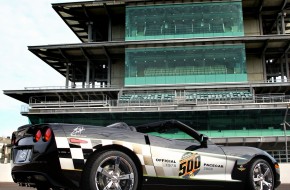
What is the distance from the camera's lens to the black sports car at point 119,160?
4.36m

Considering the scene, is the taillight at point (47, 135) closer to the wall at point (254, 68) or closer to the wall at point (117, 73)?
the wall at point (117, 73)

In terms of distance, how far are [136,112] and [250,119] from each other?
12676 mm

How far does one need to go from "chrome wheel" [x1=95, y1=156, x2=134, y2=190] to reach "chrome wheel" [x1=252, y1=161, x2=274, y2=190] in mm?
2385

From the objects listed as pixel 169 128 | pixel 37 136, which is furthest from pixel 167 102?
pixel 37 136

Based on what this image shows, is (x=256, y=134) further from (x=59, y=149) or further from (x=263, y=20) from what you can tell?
(x=59, y=149)

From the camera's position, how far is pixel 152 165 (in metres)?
4.87

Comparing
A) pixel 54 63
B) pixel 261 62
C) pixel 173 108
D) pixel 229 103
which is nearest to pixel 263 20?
pixel 261 62

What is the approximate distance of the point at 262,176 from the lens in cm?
594

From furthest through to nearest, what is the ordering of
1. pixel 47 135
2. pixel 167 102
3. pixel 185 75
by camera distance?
1. pixel 185 75
2. pixel 167 102
3. pixel 47 135

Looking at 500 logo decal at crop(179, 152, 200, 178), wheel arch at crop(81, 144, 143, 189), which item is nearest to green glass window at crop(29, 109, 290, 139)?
500 logo decal at crop(179, 152, 200, 178)

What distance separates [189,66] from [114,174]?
36619 millimetres

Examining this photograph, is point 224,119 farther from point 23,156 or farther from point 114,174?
point 23,156

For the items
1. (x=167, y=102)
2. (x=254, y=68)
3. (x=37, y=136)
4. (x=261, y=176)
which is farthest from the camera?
(x=254, y=68)

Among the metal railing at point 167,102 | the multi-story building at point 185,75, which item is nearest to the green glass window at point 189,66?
the multi-story building at point 185,75
